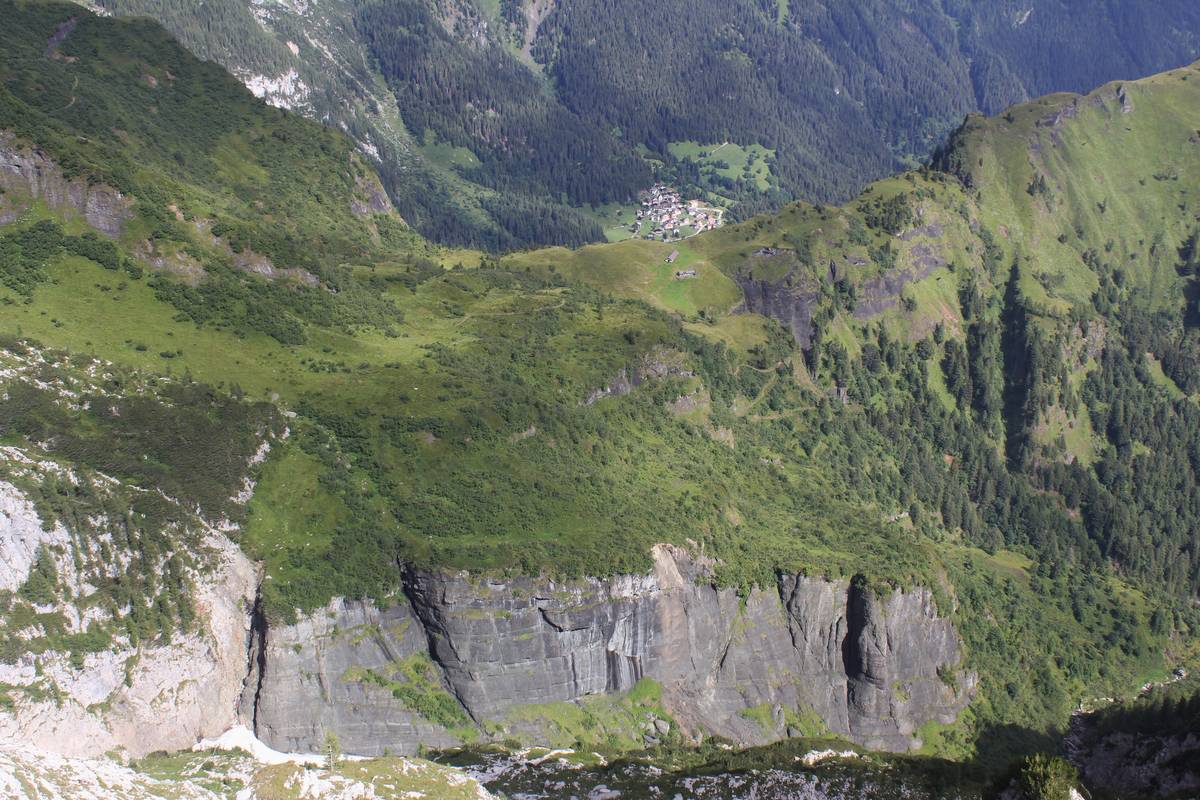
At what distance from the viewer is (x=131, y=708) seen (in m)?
97.2

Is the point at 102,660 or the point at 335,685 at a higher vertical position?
the point at 102,660

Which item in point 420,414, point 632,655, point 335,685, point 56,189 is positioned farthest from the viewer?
point 56,189

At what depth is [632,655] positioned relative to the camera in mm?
122250

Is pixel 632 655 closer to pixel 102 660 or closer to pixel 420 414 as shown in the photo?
pixel 420 414

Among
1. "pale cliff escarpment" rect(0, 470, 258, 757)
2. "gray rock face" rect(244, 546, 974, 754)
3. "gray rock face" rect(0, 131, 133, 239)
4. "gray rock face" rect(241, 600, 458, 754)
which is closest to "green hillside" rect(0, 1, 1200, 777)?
"gray rock face" rect(0, 131, 133, 239)

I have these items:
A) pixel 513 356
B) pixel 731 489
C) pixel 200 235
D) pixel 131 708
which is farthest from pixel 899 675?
pixel 200 235

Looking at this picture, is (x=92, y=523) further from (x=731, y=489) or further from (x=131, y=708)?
(x=731, y=489)

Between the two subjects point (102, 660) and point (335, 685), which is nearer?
point (102, 660)

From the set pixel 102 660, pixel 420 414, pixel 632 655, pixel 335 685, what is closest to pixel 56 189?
pixel 420 414

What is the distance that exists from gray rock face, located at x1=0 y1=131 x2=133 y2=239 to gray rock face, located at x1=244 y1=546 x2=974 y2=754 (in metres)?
60.6

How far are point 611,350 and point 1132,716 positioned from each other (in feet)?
279

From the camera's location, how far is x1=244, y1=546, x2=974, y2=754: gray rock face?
10800cm

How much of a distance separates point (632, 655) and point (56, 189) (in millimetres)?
87939

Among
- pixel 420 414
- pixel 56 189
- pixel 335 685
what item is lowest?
pixel 335 685
